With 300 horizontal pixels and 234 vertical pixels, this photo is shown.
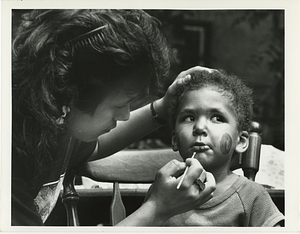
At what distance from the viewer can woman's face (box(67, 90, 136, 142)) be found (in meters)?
3.92

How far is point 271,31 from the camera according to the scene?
402cm

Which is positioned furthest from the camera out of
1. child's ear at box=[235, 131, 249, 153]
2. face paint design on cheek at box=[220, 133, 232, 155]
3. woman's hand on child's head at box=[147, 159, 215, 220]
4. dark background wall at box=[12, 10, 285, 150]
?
dark background wall at box=[12, 10, 285, 150]

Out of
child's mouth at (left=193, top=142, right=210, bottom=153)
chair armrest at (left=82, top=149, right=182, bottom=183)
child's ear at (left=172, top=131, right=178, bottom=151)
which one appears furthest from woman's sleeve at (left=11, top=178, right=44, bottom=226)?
child's mouth at (left=193, top=142, right=210, bottom=153)

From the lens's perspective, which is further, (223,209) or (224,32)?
(224,32)

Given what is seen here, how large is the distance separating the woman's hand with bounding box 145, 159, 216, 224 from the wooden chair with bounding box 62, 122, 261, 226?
200 millimetres

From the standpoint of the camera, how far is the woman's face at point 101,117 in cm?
392

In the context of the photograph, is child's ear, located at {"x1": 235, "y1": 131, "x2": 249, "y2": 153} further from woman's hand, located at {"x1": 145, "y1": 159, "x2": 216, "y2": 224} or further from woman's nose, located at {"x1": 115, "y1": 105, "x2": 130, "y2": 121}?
woman's nose, located at {"x1": 115, "y1": 105, "x2": 130, "y2": 121}

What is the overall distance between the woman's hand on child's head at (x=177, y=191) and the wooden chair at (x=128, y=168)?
0.20 meters

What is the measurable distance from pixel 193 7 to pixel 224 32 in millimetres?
305

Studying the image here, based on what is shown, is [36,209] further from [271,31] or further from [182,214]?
[271,31]

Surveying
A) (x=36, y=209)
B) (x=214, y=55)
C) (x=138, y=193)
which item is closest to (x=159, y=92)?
(x=214, y=55)

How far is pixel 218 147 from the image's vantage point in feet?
12.3

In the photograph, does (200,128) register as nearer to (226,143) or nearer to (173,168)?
(226,143)
